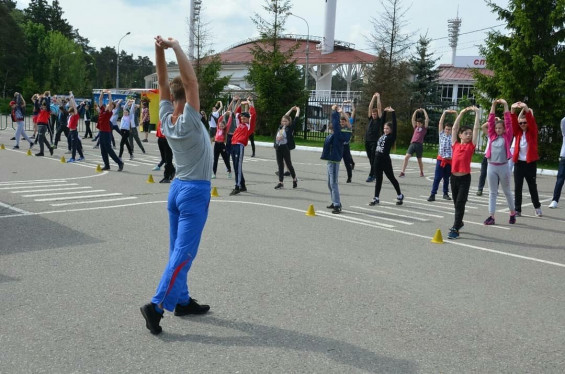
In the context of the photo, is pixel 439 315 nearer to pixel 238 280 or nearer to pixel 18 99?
pixel 238 280

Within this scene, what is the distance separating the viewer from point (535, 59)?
2177 centimetres

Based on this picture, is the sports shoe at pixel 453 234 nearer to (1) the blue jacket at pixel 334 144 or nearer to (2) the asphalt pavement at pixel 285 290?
(2) the asphalt pavement at pixel 285 290

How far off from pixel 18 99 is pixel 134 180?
973 cm

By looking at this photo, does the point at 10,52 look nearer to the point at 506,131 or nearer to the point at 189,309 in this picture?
the point at 506,131

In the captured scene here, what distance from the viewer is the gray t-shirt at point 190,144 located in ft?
13.7

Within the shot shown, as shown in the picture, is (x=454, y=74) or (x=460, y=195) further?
(x=454, y=74)

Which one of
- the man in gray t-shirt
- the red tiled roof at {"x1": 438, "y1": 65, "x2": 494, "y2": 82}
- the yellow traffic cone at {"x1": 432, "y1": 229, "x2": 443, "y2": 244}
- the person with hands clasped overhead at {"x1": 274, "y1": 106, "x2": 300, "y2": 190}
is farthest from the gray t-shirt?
the red tiled roof at {"x1": 438, "y1": 65, "x2": 494, "y2": 82}

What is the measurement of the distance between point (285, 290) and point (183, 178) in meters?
1.75

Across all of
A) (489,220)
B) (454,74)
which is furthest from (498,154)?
(454,74)

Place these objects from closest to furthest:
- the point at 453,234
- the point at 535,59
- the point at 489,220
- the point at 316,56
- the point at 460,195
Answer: the point at 453,234 → the point at 460,195 → the point at 489,220 → the point at 535,59 → the point at 316,56

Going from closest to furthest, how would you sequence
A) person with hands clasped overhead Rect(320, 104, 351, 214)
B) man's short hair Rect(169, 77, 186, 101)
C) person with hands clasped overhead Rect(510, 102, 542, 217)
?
man's short hair Rect(169, 77, 186, 101) < person with hands clasped overhead Rect(320, 104, 351, 214) < person with hands clasped overhead Rect(510, 102, 542, 217)

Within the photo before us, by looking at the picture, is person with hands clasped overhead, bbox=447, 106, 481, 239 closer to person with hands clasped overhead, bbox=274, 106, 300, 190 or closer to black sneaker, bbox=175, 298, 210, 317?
black sneaker, bbox=175, 298, 210, 317

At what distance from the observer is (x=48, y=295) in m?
5.04

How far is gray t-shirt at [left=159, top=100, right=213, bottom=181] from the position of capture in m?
4.19
